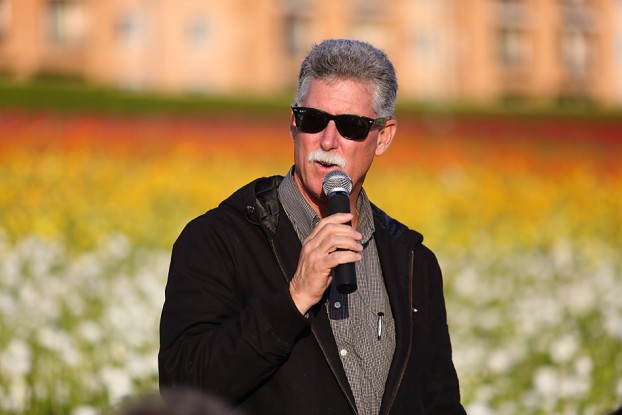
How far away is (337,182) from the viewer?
279 centimetres

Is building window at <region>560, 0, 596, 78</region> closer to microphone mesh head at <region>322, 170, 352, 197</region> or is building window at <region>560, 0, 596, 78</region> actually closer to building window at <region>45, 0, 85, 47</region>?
building window at <region>45, 0, 85, 47</region>

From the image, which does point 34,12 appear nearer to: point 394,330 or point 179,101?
point 179,101

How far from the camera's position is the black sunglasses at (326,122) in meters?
2.92

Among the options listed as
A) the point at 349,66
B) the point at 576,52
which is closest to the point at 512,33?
the point at 576,52

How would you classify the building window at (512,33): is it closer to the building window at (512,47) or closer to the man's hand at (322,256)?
the building window at (512,47)

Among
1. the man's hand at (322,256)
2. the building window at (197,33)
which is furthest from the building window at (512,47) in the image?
the man's hand at (322,256)

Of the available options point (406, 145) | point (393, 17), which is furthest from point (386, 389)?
point (393, 17)

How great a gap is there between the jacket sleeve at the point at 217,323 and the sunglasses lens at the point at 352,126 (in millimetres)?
417

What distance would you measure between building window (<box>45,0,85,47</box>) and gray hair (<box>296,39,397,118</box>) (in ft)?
151

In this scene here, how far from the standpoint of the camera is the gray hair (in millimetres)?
2906

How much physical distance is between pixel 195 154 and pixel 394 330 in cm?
1522

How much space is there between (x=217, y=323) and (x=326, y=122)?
63 cm

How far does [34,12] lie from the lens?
46594mm

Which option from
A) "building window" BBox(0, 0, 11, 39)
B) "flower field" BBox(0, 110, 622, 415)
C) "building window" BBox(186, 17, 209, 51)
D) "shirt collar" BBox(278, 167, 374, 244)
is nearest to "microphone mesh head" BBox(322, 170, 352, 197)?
"shirt collar" BBox(278, 167, 374, 244)
